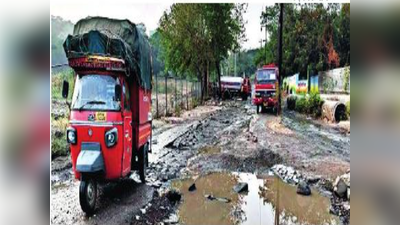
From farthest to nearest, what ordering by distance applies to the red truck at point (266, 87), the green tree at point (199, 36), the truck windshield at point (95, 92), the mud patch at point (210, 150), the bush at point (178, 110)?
the bush at point (178, 110) < the mud patch at point (210, 150) < the red truck at point (266, 87) < the green tree at point (199, 36) < the truck windshield at point (95, 92)

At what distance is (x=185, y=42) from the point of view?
3.15 m

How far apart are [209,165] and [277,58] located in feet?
3.29

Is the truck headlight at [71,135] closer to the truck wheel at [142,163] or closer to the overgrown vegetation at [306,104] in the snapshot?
the truck wheel at [142,163]

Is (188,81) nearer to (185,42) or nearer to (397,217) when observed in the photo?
(185,42)

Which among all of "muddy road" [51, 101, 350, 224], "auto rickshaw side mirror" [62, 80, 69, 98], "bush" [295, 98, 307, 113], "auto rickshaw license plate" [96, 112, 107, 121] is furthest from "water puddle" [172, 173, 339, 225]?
"auto rickshaw side mirror" [62, 80, 69, 98]

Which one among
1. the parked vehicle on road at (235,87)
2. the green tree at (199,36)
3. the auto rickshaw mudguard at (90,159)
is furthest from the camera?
the parked vehicle on road at (235,87)

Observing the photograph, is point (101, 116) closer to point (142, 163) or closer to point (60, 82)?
point (60, 82)

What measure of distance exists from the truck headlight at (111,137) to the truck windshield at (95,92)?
0.16 metres

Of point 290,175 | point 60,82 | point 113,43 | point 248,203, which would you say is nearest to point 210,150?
point 248,203

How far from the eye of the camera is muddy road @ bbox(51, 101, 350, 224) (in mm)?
2730

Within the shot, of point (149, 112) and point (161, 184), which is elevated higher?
point (149, 112)

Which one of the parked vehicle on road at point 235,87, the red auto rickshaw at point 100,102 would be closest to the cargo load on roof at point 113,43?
the red auto rickshaw at point 100,102

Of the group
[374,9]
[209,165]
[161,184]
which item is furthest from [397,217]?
[161,184]

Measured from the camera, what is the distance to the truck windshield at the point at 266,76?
298cm
